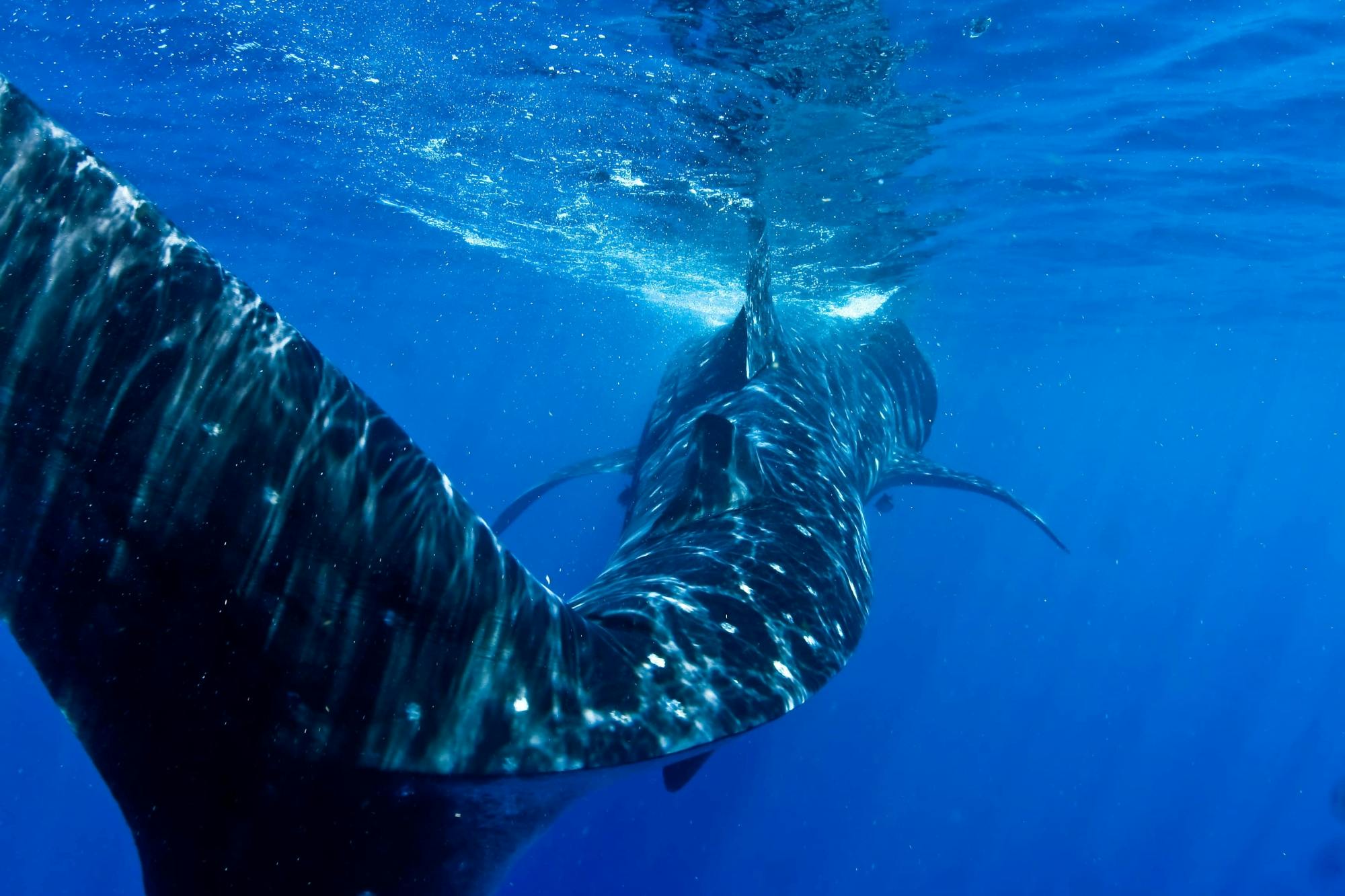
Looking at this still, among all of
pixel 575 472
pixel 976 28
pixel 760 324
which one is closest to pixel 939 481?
pixel 760 324

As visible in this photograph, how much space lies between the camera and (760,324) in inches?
347

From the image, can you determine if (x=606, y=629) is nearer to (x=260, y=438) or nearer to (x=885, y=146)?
(x=260, y=438)

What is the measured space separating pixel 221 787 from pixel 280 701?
0.27 metres

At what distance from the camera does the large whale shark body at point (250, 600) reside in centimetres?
172

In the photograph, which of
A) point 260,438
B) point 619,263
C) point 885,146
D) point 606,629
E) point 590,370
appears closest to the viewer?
point 260,438

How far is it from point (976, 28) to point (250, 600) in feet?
42.1

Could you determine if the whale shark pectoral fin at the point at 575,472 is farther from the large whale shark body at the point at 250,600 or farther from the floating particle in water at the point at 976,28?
the large whale shark body at the point at 250,600

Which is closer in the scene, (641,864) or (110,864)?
(641,864)

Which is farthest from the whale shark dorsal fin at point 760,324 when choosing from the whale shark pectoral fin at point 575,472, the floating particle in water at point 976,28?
the floating particle in water at point 976,28

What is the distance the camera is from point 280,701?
6.16 ft

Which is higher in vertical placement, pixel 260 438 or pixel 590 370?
pixel 590 370

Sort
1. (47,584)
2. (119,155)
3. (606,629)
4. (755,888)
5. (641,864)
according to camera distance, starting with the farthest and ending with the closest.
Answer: (119,155), (755,888), (641,864), (606,629), (47,584)

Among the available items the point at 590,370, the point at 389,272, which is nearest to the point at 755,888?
the point at 389,272

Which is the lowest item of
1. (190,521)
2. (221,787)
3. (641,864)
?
(641,864)
